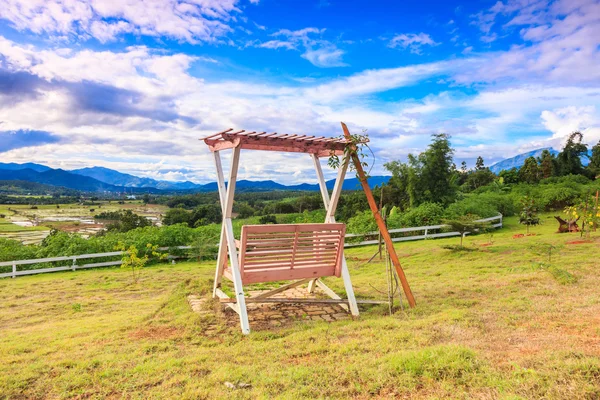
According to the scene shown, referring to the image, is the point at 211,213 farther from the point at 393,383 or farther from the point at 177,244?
the point at 393,383

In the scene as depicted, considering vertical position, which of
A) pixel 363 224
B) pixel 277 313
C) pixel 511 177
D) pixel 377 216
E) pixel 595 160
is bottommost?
pixel 277 313

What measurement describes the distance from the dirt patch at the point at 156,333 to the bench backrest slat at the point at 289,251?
123 centimetres

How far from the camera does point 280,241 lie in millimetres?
5672

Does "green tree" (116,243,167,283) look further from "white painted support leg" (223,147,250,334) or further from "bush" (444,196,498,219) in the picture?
"bush" (444,196,498,219)

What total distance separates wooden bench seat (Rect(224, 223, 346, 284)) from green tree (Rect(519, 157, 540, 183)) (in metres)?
38.9

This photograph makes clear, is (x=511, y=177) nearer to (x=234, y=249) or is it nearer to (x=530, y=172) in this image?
(x=530, y=172)

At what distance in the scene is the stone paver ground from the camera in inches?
222

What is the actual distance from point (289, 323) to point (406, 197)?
21.1 metres

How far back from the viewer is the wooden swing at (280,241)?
218 inches

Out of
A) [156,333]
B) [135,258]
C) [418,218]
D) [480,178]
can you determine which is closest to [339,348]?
[156,333]

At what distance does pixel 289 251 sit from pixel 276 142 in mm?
1763

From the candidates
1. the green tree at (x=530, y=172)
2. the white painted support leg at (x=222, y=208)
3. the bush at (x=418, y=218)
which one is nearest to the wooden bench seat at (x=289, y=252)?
the white painted support leg at (x=222, y=208)

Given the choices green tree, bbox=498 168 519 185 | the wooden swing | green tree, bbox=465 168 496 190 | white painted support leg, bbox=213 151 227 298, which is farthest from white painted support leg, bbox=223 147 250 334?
green tree, bbox=465 168 496 190

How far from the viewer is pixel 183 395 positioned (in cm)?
308
